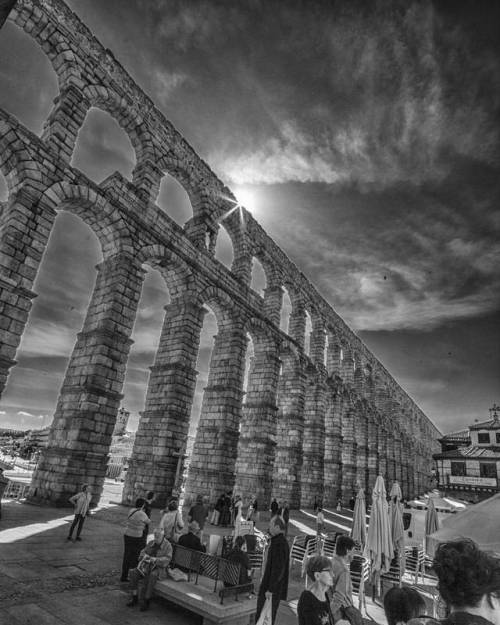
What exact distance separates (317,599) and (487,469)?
1505 inches

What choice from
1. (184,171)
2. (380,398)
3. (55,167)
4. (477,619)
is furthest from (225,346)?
(380,398)

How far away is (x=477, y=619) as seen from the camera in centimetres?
165

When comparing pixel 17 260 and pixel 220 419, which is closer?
pixel 17 260

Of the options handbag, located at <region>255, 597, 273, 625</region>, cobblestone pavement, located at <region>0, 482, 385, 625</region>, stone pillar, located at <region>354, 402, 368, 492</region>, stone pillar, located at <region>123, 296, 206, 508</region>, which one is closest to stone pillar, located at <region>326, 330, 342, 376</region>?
stone pillar, located at <region>354, 402, 368, 492</region>

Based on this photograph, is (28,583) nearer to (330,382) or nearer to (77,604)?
(77,604)

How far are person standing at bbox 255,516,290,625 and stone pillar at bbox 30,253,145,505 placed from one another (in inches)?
281

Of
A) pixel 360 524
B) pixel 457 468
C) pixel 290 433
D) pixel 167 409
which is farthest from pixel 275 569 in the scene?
pixel 457 468

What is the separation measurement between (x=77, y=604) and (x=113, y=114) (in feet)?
49.4

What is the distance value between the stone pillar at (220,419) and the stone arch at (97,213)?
6.47 m

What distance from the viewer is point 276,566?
4086 mm

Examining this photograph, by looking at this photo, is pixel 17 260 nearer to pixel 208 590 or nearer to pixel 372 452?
pixel 208 590

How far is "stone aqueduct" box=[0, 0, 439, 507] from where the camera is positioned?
9.99 metres

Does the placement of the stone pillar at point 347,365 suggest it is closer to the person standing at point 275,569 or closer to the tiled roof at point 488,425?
the tiled roof at point 488,425

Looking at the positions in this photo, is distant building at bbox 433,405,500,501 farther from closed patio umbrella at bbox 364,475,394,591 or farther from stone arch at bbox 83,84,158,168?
stone arch at bbox 83,84,158,168
